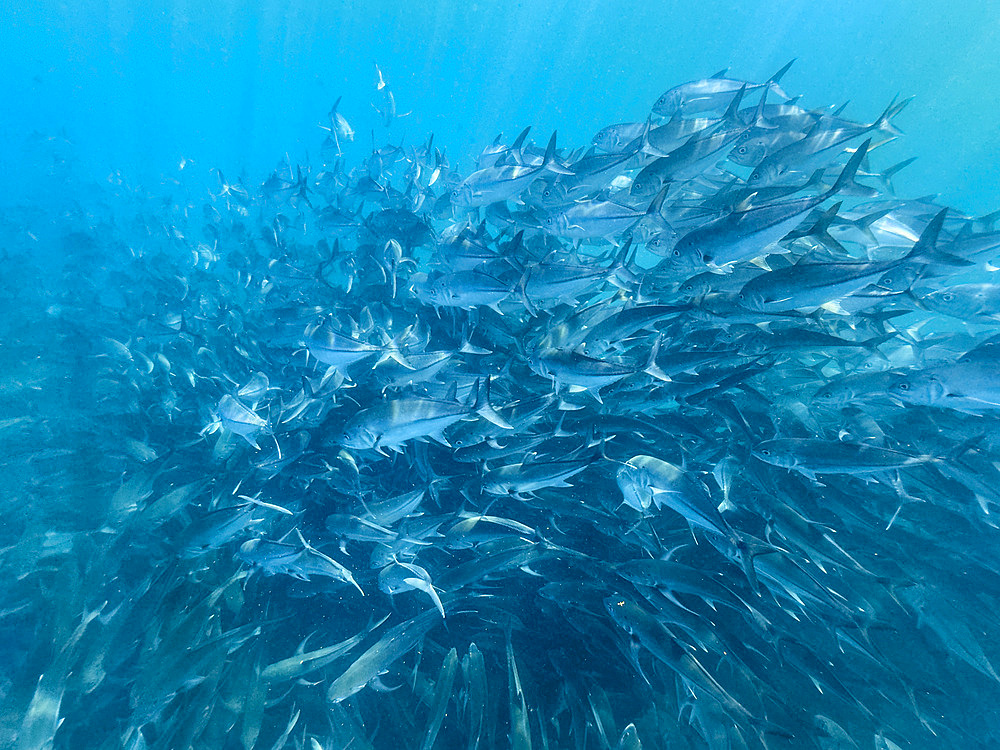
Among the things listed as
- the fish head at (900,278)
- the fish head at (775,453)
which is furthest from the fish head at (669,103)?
the fish head at (775,453)

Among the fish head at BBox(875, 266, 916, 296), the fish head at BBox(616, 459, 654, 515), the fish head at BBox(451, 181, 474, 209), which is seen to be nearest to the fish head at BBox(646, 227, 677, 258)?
the fish head at BBox(875, 266, 916, 296)

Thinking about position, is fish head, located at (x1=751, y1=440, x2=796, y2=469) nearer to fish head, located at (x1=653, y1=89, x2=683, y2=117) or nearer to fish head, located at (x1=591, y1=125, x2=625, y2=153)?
fish head, located at (x1=591, y1=125, x2=625, y2=153)

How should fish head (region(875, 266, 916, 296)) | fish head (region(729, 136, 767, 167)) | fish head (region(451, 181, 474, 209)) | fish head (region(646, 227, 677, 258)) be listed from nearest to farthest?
1. fish head (region(875, 266, 916, 296))
2. fish head (region(646, 227, 677, 258))
3. fish head (region(729, 136, 767, 167))
4. fish head (region(451, 181, 474, 209))

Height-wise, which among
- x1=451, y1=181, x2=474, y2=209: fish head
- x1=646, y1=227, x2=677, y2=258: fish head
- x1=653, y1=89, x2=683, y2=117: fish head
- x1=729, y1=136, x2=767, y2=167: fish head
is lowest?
x1=646, y1=227, x2=677, y2=258: fish head

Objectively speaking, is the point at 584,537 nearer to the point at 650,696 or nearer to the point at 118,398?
the point at 650,696

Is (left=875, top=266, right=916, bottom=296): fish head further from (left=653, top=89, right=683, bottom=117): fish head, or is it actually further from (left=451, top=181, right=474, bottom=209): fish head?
(left=451, top=181, right=474, bottom=209): fish head

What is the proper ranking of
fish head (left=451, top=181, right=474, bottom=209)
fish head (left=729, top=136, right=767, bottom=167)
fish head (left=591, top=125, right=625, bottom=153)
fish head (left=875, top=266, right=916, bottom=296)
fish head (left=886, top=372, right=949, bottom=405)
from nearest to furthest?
fish head (left=886, top=372, right=949, bottom=405) → fish head (left=875, top=266, right=916, bottom=296) → fish head (left=729, top=136, right=767, bottom=167) → fish head (left=451, top=181, right=474, bottom=209) → fish head (left=591, top=125, right=625, bottom=153)

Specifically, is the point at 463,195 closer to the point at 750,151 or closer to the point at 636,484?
the point at 750,151

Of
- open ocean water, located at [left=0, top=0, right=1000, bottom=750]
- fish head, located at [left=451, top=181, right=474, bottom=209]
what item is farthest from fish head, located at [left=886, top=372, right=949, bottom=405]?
fish head, located at [left=451, top=181, right=474, bottom=209]

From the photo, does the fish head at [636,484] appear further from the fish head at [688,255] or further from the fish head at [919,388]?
the fish head at [919,388]

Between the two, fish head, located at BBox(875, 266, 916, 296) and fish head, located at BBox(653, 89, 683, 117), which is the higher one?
fish head, located at BBox(653, 89, 683, 117)

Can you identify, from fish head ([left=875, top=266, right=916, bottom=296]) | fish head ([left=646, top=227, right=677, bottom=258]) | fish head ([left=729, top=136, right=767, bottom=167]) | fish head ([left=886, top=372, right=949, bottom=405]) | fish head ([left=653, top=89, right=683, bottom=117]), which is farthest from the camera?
fish head ([left=653, top=89, right=683, bottom=117])

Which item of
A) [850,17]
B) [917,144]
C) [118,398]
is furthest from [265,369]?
[850,17]

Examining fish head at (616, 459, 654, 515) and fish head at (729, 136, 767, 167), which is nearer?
fish head at (616, 459, 654, 515)
